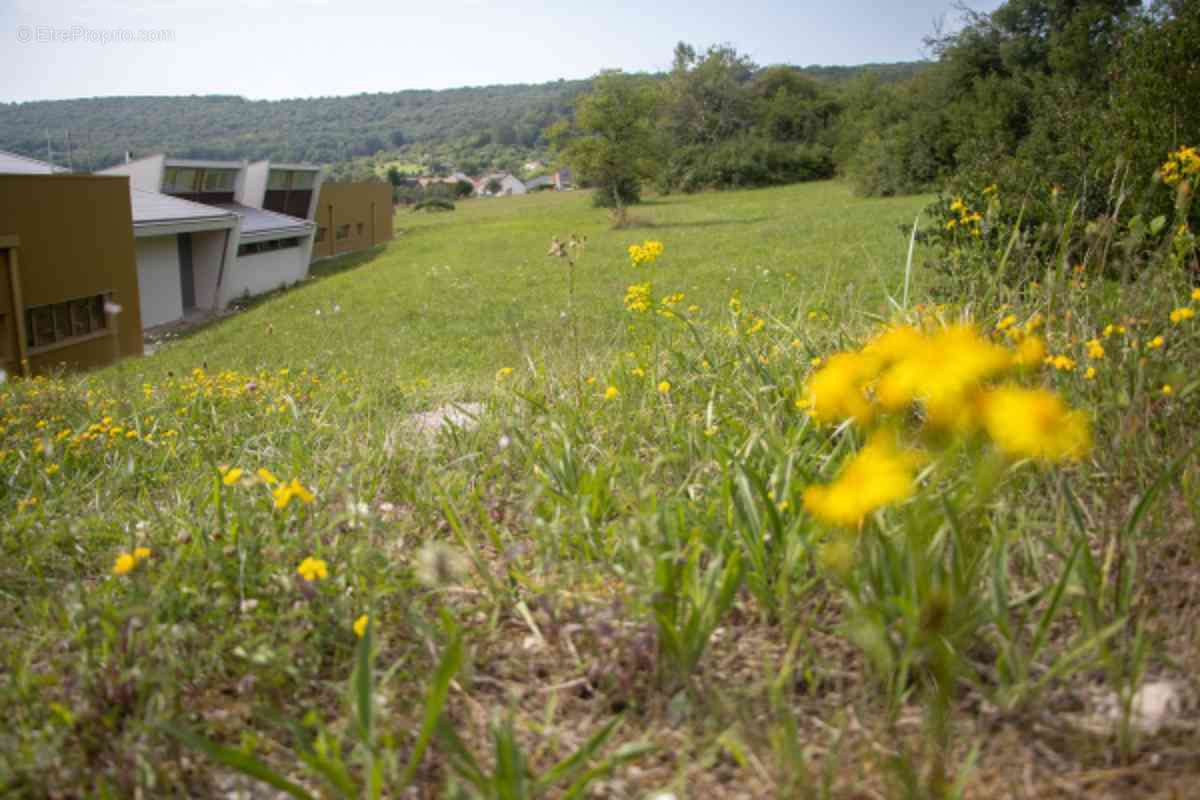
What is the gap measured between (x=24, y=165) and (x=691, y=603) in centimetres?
2020

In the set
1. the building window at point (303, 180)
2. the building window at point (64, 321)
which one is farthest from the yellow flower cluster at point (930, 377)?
the building window at point (303, 180)

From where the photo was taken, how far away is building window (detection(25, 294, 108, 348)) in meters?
14.5

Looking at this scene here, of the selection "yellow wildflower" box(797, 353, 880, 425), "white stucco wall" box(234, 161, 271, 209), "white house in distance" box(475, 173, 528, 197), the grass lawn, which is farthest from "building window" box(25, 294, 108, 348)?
"white house in distance" box(475, 173, 528, 197)

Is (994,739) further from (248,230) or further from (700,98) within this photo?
(700,98)

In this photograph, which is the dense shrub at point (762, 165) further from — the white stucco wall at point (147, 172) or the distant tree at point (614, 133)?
the white stucco wall at point (147, 172)

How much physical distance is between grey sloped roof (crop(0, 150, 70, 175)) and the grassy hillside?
1748 cm

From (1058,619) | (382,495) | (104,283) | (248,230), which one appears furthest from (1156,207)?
(248,230)

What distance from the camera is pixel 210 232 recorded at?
2259 cm

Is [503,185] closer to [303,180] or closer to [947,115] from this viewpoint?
[303,180]

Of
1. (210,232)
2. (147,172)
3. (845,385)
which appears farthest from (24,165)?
(845,385)

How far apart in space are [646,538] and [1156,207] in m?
4.69

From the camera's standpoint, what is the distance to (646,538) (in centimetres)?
164

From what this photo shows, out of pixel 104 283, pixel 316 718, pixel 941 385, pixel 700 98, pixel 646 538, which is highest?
pixel 700 98

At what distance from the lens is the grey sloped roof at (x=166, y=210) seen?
19500 mm
